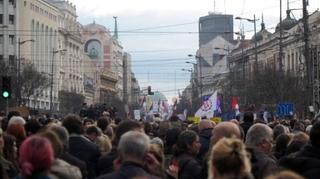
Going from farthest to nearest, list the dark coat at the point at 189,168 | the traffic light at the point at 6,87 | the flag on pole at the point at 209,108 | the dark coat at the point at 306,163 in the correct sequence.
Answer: the flag on pole at the point at 209,108
the traffic light at the point at 6,87
the dark coat at the point at 189,168
the dark coat at the point at 306,163

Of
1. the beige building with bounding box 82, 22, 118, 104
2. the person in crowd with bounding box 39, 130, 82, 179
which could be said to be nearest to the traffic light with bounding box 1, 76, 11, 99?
the person in crowd with bounding box 39, 130, 82, 179

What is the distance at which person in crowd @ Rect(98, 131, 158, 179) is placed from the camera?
23.3 ft

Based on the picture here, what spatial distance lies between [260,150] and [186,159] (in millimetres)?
1008

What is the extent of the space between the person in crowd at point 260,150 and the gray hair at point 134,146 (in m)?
1.79

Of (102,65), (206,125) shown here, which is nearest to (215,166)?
(206,125)

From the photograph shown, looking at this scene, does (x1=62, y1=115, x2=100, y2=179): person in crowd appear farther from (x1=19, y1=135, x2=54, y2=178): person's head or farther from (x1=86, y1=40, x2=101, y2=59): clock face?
(x1=86, y1=40, x2=101, y2=59): clock face

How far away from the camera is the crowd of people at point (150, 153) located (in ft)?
21.0

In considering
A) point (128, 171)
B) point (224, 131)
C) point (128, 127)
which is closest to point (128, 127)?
Result: point (128, 127)

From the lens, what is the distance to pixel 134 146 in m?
7.21

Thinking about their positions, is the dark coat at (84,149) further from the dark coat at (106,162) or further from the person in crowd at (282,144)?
the person in crowd at (282,144)

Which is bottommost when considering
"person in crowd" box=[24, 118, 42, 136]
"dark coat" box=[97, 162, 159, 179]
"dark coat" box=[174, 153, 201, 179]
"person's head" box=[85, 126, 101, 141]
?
"dark coat" box=[174, 153, 201, 179]

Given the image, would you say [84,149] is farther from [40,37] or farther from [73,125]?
[40,37]

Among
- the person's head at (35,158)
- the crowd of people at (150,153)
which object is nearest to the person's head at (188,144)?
the crowd of people at (150,153)

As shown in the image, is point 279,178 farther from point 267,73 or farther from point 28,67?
point 28,67
